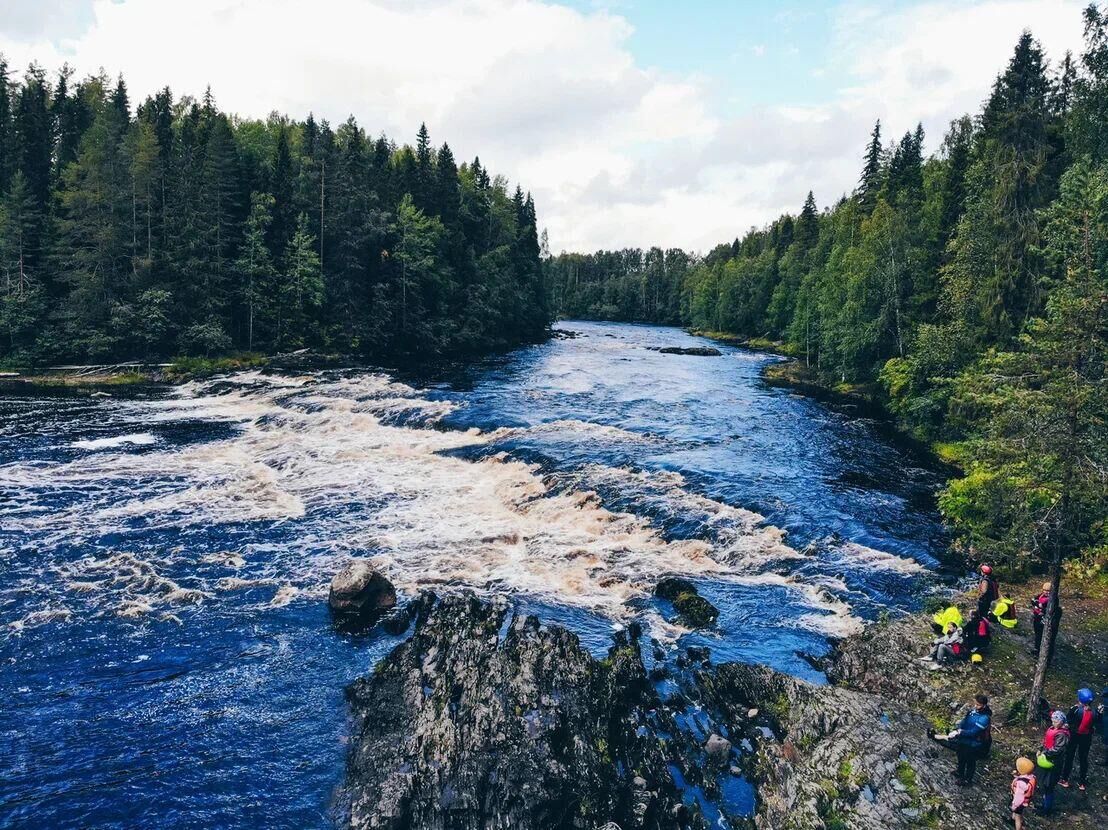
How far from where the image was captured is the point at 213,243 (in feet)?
228

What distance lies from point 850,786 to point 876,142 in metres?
110

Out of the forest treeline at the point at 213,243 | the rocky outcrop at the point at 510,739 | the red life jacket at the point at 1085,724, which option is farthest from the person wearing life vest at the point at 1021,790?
the forest treeline at the point at 213,243

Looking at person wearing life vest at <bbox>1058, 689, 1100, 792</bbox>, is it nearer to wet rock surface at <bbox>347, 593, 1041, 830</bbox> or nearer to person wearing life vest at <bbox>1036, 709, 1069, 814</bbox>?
person wearing life vest at <bbox>1036, 709, 1069, 814</bbox>

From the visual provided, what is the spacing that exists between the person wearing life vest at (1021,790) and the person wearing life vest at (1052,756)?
0.40 m

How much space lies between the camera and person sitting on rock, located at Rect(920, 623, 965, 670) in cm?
1767

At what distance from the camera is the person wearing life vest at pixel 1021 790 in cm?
1218

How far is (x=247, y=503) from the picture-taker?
29.3 m

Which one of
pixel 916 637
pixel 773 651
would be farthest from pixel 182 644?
pixel 916 637

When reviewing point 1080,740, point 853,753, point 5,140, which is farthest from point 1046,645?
point 5,140

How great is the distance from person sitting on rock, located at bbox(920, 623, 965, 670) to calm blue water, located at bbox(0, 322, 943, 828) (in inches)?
110

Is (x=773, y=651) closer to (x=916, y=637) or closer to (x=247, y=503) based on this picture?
(x=916, y=637)

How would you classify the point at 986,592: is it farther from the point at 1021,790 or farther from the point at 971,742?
the point at 1021,790

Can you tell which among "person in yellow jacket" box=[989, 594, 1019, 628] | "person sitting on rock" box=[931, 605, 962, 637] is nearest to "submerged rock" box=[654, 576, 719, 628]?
"person sitting on rock" box=[931, 605, 962, 637]

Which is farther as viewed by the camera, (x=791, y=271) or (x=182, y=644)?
(x=791, y=271)
